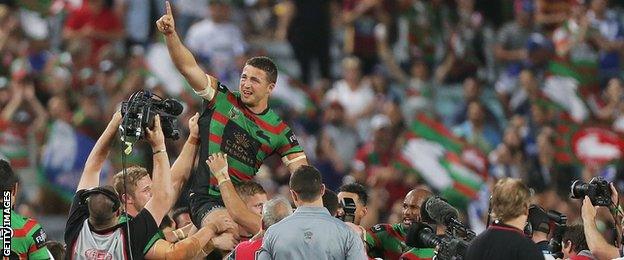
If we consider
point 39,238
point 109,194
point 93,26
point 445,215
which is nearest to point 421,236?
point 445,215

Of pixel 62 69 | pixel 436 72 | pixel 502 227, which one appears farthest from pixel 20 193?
pixel 502 227

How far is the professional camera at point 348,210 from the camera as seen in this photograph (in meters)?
12.5

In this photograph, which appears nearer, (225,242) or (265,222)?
(265,222)

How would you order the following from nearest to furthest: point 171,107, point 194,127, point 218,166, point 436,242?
point 171,107 → point 436,242 → point 218,166 → point 194,127

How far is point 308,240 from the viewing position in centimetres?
1095

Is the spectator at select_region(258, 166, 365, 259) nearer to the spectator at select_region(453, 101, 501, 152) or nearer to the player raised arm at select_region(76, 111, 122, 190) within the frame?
the player raised arm at select_region(76, 111, 122, 190)

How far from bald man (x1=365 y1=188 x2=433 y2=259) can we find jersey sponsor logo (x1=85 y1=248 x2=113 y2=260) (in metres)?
2.48

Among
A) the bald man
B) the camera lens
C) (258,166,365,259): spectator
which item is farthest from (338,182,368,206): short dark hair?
(258,166,365,259): spectator

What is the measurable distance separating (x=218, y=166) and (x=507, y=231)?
9.28ft

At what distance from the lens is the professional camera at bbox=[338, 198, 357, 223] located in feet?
41.1

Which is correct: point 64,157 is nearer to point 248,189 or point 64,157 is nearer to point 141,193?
point 248,189

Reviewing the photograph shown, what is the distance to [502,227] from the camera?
34.1ft

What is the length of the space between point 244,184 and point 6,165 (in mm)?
2131

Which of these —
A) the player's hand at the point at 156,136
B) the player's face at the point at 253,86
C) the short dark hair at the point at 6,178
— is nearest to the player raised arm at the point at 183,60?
the player's face at the point at 253,86
